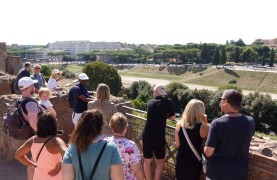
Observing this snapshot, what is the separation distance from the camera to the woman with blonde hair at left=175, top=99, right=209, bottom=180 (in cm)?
431

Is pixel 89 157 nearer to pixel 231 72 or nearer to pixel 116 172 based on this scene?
pixel 116 172

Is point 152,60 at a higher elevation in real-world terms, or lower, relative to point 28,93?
lower

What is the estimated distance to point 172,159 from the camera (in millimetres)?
5910

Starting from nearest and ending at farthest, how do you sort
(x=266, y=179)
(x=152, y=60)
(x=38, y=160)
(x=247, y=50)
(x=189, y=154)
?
(x=38, y=160) → (x=266, y=179) → (x=189, y=154) → (x=247, y=50) → (x=152, y=60)

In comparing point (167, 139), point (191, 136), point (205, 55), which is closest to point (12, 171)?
point (167, 139)

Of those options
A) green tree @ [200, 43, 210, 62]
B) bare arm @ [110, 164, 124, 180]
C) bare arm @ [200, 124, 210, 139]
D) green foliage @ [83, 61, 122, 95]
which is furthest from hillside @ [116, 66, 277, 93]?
bare arm @ [110, 164, 124, 180]

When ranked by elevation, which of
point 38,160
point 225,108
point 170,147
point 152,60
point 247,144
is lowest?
point 152,60

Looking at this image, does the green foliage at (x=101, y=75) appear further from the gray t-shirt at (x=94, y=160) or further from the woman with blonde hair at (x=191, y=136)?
the gray t-shirt at (x=94, y=160)

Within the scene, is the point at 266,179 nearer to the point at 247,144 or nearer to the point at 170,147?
the point at 247,144

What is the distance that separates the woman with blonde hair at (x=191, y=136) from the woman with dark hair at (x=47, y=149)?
154 cm

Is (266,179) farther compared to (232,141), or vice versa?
(266,179)

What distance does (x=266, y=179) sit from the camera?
4.15m

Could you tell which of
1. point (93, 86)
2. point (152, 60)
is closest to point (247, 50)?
point (152, 60)

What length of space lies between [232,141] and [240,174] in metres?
0.42
